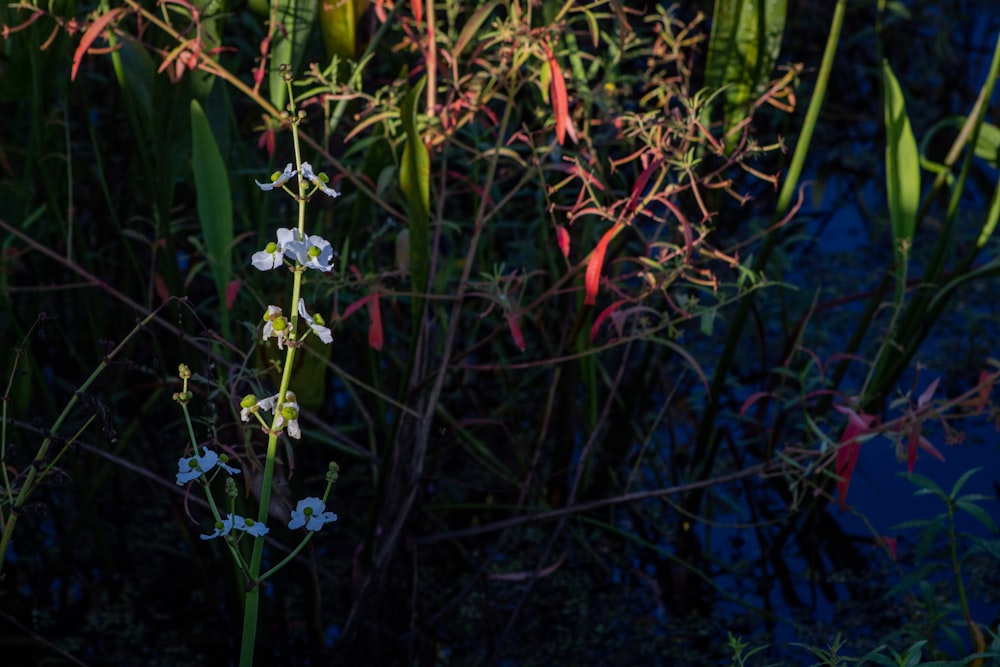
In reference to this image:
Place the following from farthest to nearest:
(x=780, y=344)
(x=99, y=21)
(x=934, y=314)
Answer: (x=780, y=344) < (x=934, y=314) < (x=99, y=21)

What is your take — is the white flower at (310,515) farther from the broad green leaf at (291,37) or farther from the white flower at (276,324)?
the broad green leaf at (291,37)

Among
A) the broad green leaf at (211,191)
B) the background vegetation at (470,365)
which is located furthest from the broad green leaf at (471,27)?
the broad green leaf at (211,191)

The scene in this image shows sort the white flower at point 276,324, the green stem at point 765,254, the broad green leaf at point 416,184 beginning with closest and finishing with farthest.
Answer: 1. the white flower at point 276,324
2. the broad green leaf at point 416,184
3. the green stem at point 765,254

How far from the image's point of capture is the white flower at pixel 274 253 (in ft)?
2.57

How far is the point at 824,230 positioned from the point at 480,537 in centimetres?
106

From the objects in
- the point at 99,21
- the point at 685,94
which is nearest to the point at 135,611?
the point at 99,21

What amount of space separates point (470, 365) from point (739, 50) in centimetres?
47

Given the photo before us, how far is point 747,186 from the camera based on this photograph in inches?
96.0

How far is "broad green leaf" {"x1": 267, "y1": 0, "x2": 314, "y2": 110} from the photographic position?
4.29 ft

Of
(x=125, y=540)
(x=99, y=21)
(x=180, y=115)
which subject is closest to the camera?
(x=99, y=21)

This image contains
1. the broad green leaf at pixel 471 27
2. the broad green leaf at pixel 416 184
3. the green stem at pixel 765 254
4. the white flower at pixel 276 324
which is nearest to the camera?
the white flower at pixel 276 324

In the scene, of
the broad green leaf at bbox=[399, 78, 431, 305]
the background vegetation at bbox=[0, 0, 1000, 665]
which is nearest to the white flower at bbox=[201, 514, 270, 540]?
the background vegetation at bbox=[0, 0, 1000, 665]

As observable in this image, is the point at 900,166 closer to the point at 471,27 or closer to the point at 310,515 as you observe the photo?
the point at 471,27

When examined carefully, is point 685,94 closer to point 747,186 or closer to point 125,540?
point 125,540
